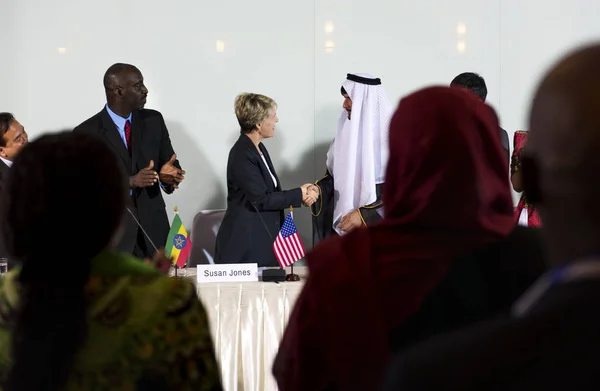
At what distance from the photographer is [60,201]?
112cm

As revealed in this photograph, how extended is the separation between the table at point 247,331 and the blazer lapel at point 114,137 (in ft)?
4.90

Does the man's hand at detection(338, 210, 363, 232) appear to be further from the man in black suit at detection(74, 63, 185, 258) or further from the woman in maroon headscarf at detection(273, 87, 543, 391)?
the woman in maroon headscarf at detection(273, 87, 543, 391)

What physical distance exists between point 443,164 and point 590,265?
2.07 ft

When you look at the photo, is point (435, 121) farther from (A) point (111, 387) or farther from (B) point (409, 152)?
(A) point (111, 387)

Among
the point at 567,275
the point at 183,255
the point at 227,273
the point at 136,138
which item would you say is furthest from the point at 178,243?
the point at 567,275

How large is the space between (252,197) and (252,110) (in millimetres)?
495

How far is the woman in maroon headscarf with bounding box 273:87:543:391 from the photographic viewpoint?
1229mm

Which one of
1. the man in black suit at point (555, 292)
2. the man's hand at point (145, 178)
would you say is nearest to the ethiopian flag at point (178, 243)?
the man's hand at point (145, 178)

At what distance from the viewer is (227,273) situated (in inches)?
135

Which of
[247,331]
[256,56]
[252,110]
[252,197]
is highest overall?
[256,56]

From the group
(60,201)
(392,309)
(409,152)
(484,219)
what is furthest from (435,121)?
(60,201)

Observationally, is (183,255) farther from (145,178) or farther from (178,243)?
(145,178)

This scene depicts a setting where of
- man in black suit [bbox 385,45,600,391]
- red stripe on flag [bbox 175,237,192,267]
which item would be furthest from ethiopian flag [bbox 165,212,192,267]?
man in black suit [bbox 385,45,600,391]

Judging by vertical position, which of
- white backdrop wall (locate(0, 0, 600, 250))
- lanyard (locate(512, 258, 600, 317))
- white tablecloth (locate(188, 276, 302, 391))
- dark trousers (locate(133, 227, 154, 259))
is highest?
white backdrop wall (locate(0, 0, 600, 250))
